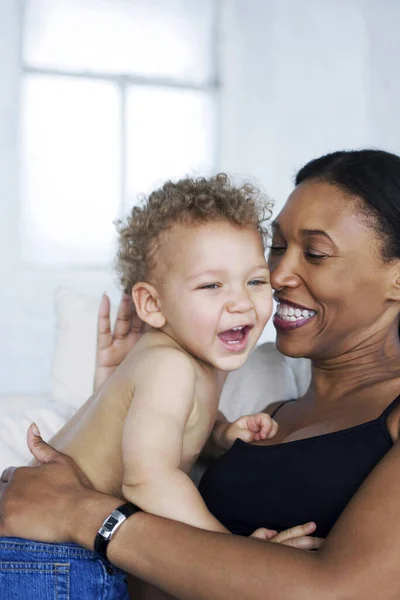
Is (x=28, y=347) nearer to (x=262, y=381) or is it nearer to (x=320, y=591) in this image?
(x=262, y=381)

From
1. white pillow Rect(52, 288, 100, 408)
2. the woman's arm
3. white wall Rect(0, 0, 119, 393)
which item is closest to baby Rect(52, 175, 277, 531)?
the woman's arm

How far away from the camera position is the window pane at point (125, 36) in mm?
6188

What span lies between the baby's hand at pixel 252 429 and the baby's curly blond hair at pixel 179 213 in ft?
1.22

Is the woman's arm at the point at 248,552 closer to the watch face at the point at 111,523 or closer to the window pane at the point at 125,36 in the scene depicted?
the watch face at the point at 111,523

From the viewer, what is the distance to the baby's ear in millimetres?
1640

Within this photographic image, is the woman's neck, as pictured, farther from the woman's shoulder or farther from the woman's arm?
the woman's arm

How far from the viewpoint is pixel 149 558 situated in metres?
1.33

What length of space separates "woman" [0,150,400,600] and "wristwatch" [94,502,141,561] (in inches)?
0.5

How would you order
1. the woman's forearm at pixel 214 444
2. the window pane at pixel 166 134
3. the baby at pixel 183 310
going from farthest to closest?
the window pane at pixel 166 134 → the woman's forearm at pixel 214 444 → the baby at pixel 183 310

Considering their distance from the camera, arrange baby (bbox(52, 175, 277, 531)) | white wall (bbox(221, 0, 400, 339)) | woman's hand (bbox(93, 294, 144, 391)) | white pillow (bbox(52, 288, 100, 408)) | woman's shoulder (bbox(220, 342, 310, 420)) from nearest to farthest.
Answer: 1. baby (bbox(52, 175, 277, 531))
2. woman's hand (bbox(93, 294, 144, 391))
3. woman's shoulder (bbox(220, 342, 310, 420))
4. white pillow (bbox(52, 288, 100, 408))
5. white wall (bbox(221, 0, 400, 339))

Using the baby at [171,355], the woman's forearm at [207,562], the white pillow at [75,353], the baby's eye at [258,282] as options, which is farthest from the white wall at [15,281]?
the woman's forearm at [207,562]

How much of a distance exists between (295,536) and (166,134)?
5285mm

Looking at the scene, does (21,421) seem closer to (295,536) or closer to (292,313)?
(292,313)

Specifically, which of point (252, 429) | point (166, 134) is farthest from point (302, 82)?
point (252, 429)
